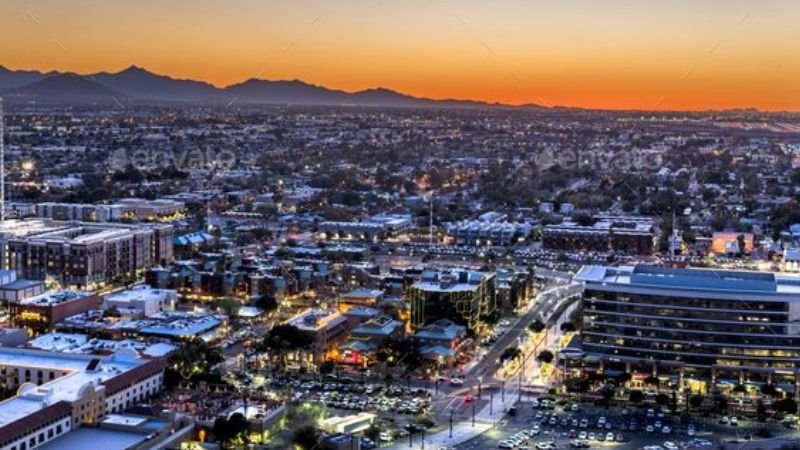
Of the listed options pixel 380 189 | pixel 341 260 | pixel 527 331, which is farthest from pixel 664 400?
pixel 380 189

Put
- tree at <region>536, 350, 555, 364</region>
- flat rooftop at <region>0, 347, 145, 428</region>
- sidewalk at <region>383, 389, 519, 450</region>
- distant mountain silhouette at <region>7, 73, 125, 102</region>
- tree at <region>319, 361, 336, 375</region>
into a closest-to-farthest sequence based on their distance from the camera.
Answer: flat rooftop at <region>0, 347, 145, 428</region> < sidewalk at <region>383, 389, 519, 450</region> < tree at <region>319, 361, 336, 375</region> < tree at <region>536, 350, 555, 364</region> < distant mountain silhouette at <region>7, 73, 125, 102</region>

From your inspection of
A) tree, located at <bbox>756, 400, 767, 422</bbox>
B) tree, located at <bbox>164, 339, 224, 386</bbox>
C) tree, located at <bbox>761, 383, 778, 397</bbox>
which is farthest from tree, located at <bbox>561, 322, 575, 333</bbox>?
tree, located at <bbox>164, 339, 224, 386</bbox>

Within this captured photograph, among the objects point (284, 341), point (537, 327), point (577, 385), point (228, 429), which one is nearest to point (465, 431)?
point (577, 385)

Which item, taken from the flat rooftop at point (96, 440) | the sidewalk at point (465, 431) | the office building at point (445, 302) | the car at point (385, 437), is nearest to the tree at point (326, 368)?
the office building at point (445, 302)

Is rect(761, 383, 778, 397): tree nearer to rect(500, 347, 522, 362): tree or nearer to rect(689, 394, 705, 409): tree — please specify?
rect(689, 394, 705, 409): tree

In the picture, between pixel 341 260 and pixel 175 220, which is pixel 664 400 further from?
pixel 175 220

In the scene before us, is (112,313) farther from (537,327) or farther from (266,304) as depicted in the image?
(537,327)
